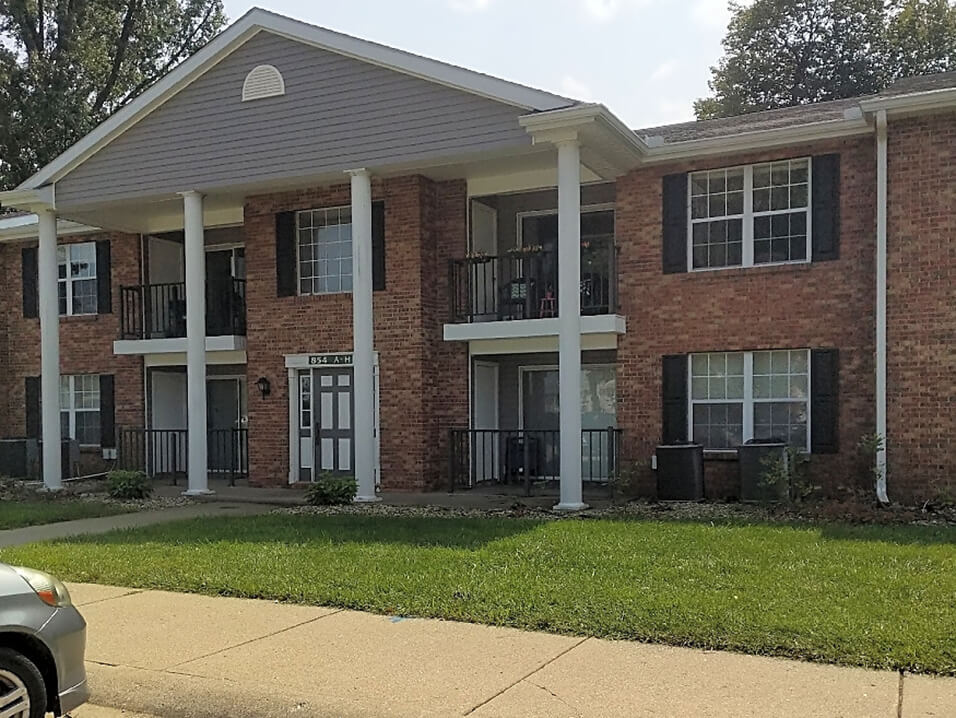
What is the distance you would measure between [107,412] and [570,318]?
35.8 ft

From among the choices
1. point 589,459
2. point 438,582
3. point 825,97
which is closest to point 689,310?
point 589,459

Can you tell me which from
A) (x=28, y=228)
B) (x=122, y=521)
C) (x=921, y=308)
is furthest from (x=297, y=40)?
(x=921, y=308)

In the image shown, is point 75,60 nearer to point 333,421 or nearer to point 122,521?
point 333,421

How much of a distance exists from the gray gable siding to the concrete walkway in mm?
5052

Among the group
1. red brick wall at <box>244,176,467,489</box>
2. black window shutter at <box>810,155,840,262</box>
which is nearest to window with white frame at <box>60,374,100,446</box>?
red brick wall at <box>244,176,467,489</box>

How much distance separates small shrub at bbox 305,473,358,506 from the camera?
13.3 meters

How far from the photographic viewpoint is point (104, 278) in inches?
742

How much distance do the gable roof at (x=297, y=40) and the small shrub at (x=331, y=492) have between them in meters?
5.81

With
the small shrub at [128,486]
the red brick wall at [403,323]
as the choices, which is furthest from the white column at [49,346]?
the red brick wall at [403,323]

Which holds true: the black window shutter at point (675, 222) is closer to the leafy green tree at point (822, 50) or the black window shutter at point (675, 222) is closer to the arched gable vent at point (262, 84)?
the arched gable vent at point (262, 84)

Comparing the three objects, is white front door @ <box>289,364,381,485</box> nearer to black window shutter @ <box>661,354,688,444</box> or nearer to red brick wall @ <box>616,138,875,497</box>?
red brick wall @ <box>616,138,875,497</box>

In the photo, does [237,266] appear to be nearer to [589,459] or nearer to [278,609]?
[589,459]

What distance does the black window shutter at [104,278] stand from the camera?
61.7 feet

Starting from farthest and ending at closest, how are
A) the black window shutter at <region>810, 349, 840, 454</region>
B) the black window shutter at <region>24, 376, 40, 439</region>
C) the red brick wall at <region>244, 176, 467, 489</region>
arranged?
the black window shutter at <region>24, 376, 40, 439</region>, the red brick wall at <region>244, 176, 467, 489</region>, the black window shutter at <region>810, 349, 840, 454</region>
